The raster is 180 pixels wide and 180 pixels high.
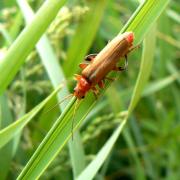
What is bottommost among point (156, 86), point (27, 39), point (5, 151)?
point (156, 86)

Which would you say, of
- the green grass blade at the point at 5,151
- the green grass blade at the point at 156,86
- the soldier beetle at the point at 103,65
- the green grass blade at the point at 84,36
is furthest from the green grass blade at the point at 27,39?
the green grass blade at the point at 156,86

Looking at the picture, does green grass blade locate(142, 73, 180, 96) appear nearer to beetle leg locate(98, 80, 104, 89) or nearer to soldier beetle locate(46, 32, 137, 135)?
soldier beetle locate(46, 32, 137, 135)

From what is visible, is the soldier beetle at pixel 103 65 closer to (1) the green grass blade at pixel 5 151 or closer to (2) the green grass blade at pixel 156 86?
(1) the green grass blade at pixel 5 151

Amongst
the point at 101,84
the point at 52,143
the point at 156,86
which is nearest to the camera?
the point at 52,143

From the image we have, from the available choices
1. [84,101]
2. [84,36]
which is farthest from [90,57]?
[84,36]

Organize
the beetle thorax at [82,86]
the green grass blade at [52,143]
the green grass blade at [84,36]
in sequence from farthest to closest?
1. the green grass blade at [84,36]
2. the beetle thorax at [82,86]
3. the green grass blade at [52,143]

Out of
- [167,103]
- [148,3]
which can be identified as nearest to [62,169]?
[148,3]

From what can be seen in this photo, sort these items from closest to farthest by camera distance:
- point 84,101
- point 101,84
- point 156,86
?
1. point 84,101
2. point 101,84
3. point 156,86

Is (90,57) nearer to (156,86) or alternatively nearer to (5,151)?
(5,151)
